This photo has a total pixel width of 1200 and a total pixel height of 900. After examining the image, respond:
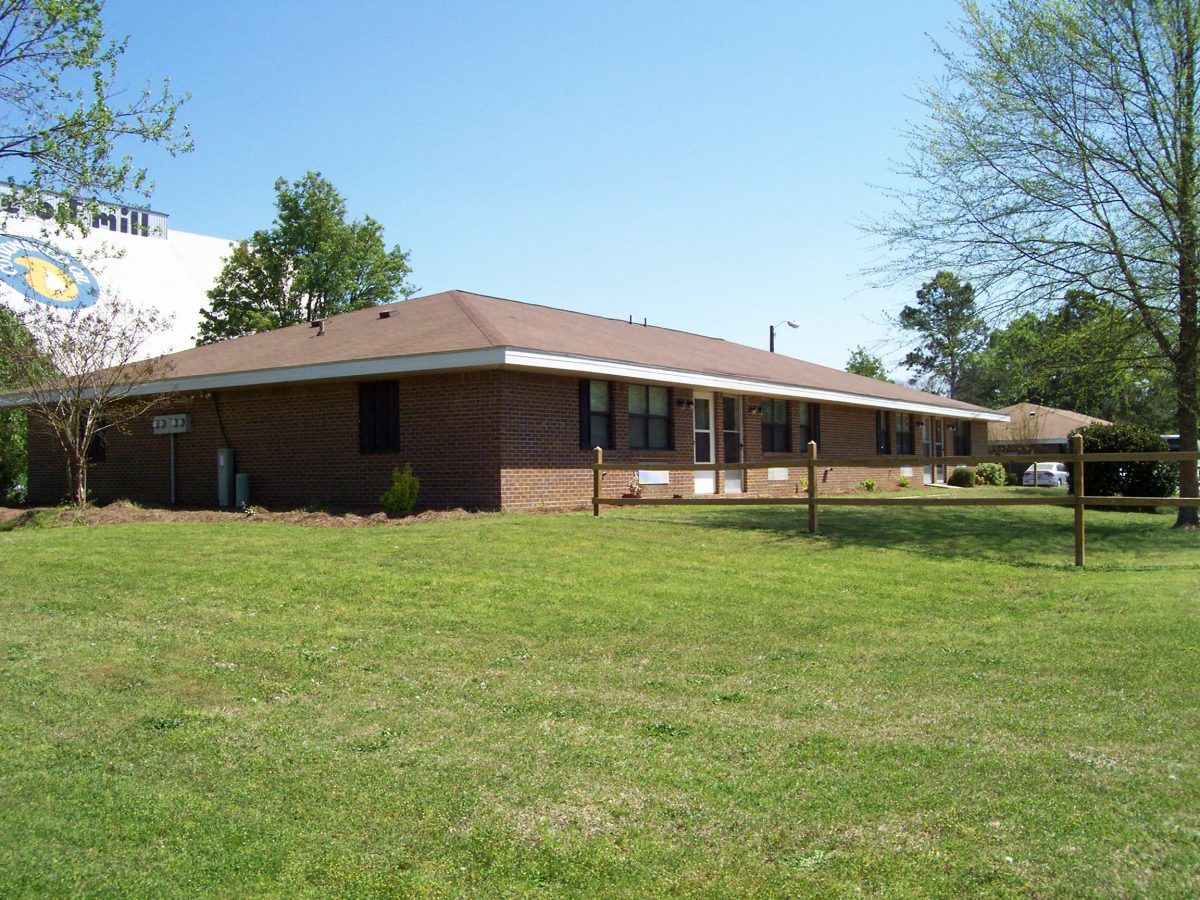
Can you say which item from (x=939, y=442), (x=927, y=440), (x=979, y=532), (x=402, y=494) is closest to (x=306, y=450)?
(x=402, y=494)

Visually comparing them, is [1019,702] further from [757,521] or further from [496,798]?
[757,521]

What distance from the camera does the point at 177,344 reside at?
42.8m

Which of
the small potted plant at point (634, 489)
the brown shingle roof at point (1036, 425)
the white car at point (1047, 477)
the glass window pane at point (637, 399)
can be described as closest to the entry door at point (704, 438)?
the glass window pane at point (637, 399)

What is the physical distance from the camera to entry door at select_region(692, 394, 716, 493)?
22.3 m

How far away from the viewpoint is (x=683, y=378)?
20.7m

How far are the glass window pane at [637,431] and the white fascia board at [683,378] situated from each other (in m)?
0.89

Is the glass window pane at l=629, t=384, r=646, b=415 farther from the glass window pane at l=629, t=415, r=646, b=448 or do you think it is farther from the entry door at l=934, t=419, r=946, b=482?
the entry door at l=934, t=419, r=946, b=482

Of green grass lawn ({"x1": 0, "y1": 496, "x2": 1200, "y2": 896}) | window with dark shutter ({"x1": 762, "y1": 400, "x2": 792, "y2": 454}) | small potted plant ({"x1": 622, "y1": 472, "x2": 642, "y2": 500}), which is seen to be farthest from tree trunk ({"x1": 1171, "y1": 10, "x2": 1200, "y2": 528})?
small potted plant ({"x1": 622, "y1": 472, "x2": 642, "y2": 500})

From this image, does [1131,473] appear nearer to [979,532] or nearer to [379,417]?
[979,532]

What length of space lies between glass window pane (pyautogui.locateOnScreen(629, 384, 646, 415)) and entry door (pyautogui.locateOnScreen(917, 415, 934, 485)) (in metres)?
17.5

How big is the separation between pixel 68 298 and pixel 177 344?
27.3ft

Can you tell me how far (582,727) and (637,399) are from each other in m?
14.5

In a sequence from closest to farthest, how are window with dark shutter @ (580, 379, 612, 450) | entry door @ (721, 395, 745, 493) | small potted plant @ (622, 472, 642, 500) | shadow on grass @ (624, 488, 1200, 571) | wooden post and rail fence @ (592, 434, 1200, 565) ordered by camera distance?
wooden post and rail fence @ (592, 434, 1200, 565) < shadow on grass @ (624, 488, 1200, 571) < window with dark shutter @ (580, 379, 612, 450) < small potted plant @ (622, 472, 642, 500) < entry door @ (721, 395, 745, 493)

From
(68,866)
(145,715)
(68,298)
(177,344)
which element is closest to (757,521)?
(145,715)
